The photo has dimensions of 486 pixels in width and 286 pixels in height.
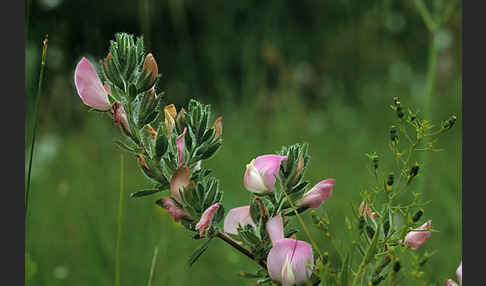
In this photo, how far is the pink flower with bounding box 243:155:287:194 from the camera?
23.4 inches

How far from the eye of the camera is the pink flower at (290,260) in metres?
0.58

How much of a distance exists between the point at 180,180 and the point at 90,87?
5.3 inches

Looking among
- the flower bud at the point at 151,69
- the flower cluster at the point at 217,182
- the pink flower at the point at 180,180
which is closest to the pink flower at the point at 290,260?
the flower cluster at the point at 217,182

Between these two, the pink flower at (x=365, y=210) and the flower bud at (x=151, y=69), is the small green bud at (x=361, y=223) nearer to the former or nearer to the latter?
the pink flower at (x=365, y=210)

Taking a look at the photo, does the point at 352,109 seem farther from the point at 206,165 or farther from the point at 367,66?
the point at 206,165

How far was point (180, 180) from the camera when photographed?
23.0 inches

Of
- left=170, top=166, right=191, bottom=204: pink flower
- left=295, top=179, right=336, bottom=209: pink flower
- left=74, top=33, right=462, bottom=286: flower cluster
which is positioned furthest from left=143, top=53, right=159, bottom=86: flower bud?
left=295, top=179, right=336, bottom=209: pink flower

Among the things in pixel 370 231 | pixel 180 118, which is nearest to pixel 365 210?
pixel 370 231

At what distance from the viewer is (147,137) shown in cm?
63

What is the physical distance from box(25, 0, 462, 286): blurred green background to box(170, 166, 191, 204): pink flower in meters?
0.14

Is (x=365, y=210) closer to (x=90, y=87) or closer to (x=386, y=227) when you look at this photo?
(x=386, y=227)

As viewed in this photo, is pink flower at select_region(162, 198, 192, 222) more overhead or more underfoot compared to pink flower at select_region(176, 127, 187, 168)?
more underfoot

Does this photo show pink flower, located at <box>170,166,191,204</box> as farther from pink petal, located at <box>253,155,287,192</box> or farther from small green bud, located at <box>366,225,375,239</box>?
small green bud, located at <box>366,225,375,239</box>

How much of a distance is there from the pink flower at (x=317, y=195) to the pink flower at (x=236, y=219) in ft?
0.19
